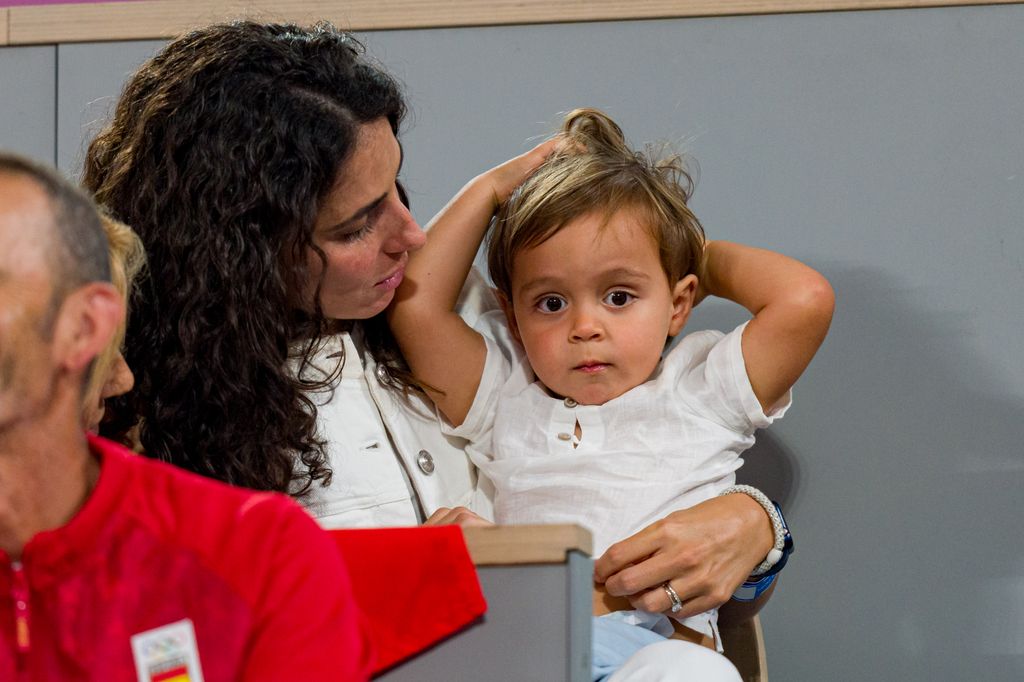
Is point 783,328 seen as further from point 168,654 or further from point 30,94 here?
point 30,94

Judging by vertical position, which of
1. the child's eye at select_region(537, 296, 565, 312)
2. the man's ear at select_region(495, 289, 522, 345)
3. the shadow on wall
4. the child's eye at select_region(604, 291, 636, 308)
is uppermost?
the child's eye at select_region(604, 291, 636, 308)

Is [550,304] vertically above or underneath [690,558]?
above

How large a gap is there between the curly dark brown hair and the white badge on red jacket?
1.30ft

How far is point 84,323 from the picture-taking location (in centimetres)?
66

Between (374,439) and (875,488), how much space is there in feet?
1.94

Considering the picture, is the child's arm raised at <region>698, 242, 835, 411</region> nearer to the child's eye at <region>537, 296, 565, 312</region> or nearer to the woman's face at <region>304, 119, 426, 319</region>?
the child's eye at <region>537, 296, 565, 312</region>

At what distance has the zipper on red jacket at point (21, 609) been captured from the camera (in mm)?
646

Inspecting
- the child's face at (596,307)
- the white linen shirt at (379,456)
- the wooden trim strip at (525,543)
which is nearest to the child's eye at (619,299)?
the child's face at (596,307)

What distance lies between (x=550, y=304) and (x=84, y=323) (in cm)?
66

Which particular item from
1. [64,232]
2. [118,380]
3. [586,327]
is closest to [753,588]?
[586,327]

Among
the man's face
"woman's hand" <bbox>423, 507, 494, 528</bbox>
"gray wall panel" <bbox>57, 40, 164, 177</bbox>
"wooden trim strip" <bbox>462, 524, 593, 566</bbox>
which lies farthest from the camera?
"gray wall panel" <bbox>57, 40, 164, 177</bbox>

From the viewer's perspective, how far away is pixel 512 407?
1286 mm

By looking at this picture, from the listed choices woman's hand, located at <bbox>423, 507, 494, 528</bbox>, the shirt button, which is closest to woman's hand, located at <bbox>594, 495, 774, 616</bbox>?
woman's hand, located at <bbox>423, 507, 494, 528</bbox>

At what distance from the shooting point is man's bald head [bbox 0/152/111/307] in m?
0.65
